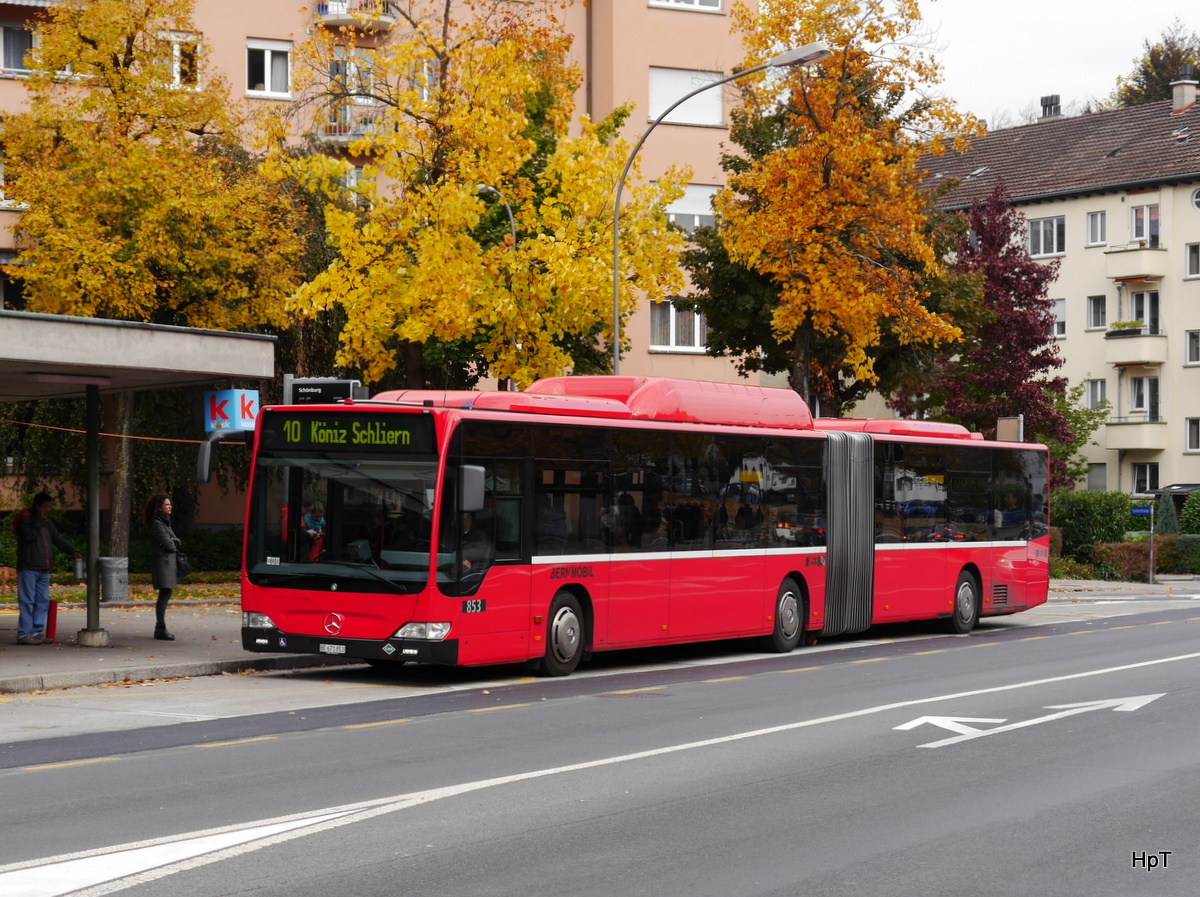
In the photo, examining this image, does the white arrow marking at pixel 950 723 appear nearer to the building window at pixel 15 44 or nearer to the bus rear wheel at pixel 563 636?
the bus rear wheel at pixel 563 636

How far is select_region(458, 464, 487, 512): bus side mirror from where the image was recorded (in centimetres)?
1574

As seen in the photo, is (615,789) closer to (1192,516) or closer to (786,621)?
(786,621)

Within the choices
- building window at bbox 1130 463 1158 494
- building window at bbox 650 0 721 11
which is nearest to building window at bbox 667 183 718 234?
building window at bbox 650 0 721 11

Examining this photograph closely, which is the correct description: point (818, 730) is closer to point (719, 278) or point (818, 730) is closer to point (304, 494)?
point (304, 494)

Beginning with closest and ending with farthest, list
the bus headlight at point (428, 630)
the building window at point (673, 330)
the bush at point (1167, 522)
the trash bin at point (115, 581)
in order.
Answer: the bus headlight at point (428, 630)
the trash bin at point (115, 581)
the building window at point (673, 330)
the bush at point (1167, 522)

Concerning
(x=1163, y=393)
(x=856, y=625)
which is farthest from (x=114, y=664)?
(x=1163, y=393)

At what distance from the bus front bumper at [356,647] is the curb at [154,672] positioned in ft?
2.97

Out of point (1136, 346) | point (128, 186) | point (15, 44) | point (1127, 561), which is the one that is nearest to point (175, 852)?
point (128, 186)

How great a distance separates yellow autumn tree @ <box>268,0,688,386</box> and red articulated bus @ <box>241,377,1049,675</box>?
622 centimetres

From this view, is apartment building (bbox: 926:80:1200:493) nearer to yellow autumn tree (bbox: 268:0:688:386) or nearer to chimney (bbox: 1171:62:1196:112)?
chimney (bbox: 1171:62:1196:112)

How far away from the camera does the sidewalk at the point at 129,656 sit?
16.3 metres

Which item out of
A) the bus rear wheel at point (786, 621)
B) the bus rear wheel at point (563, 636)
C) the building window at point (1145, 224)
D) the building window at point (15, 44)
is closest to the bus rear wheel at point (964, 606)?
the bus rear wheel at point (786, 621)

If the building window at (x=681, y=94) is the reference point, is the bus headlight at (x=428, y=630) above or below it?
below

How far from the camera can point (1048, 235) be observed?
217 feet
